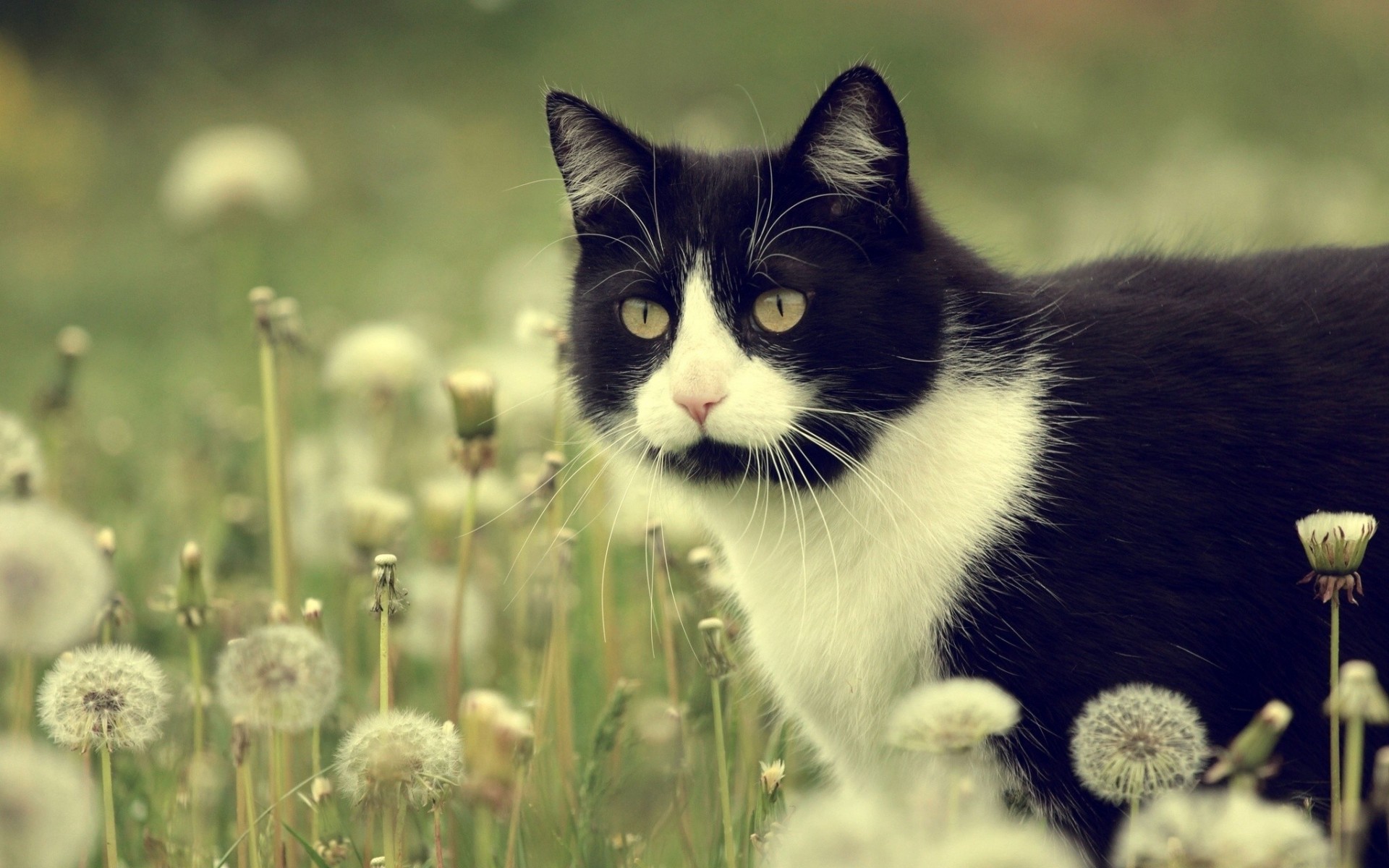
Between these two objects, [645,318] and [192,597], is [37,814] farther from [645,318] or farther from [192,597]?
[645,318]

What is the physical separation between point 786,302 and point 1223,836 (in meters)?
1.04

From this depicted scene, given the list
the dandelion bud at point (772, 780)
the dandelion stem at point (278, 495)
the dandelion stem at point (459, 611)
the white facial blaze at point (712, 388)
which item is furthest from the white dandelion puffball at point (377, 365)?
the dandelion bud at point (772, 780)

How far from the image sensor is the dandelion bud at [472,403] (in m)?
2.27

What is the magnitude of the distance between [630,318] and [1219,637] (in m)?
0.97

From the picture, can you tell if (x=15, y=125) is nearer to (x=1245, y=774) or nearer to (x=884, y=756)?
(x=884, y=756)

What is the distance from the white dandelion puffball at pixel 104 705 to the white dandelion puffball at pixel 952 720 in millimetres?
909

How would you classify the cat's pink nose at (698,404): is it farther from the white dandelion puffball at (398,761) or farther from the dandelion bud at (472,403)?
the white dandelion puffball at (398,761)

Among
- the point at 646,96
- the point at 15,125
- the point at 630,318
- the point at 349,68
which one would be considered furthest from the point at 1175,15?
the point at 630,318

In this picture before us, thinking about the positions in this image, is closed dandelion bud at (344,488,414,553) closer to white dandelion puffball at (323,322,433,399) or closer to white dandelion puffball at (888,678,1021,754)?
white dandelion puffball at (323,322,433,399)

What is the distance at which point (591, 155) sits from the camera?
7.93ft

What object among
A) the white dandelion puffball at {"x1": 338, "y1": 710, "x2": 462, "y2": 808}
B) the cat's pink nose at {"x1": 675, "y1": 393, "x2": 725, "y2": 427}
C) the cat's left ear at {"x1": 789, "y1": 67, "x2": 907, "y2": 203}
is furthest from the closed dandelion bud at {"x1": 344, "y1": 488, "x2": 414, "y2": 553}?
the cat's left ear at {"x1": 789, "y1": 67, "x2": 907, "y2": 203}

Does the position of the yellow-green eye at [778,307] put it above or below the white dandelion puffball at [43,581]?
above

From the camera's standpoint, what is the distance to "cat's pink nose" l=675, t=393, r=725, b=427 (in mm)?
2082

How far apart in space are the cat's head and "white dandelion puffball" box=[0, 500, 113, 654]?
79 centimetres
